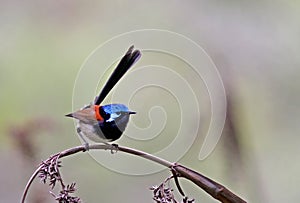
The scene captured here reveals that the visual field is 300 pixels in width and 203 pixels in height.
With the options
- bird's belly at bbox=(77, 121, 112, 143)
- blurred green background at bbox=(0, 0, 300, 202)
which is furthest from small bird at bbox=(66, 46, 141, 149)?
blurred green background at bbox=(0, 0, 300, 202)

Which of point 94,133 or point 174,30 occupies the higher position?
point 174,30

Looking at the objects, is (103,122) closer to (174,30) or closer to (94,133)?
(94,133)

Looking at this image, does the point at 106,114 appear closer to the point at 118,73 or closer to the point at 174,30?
the point at 118,73

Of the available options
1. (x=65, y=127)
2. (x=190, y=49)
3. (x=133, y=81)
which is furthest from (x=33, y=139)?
(x=190, y=49)

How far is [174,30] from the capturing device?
0.77 meters

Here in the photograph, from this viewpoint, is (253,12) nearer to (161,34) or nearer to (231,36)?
(231,36)

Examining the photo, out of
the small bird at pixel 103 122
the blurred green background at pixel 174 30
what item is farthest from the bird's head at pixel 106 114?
the blurred green background at pixel 174 30

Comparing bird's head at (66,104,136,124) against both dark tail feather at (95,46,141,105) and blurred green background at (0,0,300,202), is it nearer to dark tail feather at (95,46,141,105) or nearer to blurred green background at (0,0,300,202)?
dark tail feather at (95,46,141,105)

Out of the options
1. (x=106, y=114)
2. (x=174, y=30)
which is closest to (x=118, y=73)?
(x=106, y=114)

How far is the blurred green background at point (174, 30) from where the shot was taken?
68 cm

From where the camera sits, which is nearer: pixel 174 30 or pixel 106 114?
pixel 106 114

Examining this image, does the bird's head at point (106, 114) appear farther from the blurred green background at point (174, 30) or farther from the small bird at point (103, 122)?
the blurred green background at point (174, 30)

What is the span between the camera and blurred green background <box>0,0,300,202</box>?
0.68 m

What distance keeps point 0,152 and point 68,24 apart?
24 centimetres
